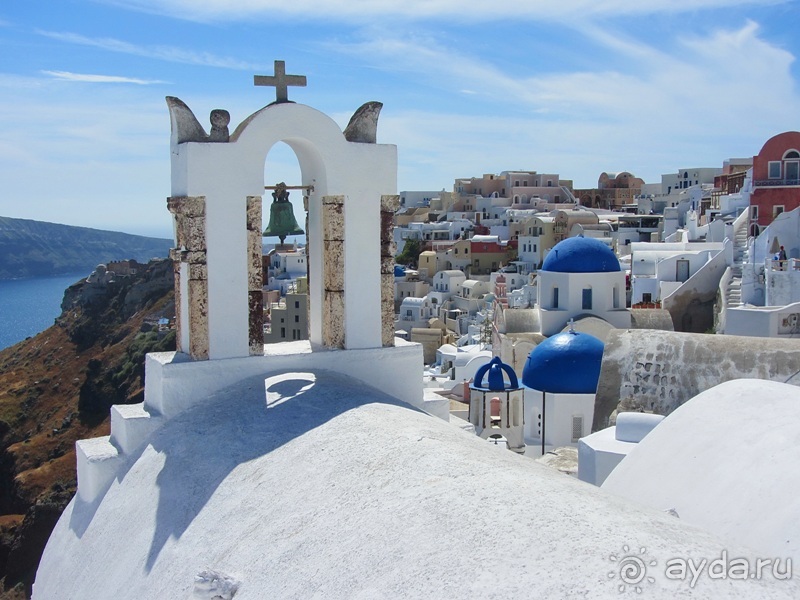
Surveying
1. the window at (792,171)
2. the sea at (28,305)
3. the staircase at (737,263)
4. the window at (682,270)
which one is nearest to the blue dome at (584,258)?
the staircase at (737,263)

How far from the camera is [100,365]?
140 feet

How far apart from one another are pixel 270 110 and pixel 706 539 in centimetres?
374

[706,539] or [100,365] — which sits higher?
[706,539]

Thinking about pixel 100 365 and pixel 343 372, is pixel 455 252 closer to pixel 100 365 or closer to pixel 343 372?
pixel 100 365

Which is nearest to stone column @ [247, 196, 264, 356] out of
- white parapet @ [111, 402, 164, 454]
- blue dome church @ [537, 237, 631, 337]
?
white parapet @ [111, 402, 164, 454]

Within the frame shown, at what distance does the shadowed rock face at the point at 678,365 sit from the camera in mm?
7266

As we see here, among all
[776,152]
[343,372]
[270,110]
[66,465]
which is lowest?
[66,465]

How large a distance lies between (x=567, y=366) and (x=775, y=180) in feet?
66.5

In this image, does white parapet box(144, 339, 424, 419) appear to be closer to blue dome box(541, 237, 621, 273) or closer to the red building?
blue dome box(541, 237, 621, 273)

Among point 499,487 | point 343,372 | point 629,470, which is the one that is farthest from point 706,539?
point 343,372

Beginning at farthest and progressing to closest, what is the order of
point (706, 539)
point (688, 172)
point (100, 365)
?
point (688, 172), point (100, 365), point (706, 539)

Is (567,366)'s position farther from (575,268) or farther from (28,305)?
(28,305)

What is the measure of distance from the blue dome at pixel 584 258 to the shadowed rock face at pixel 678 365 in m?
13.6

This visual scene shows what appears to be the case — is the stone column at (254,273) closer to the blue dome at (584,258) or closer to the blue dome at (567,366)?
the blue dome at (567,366)
